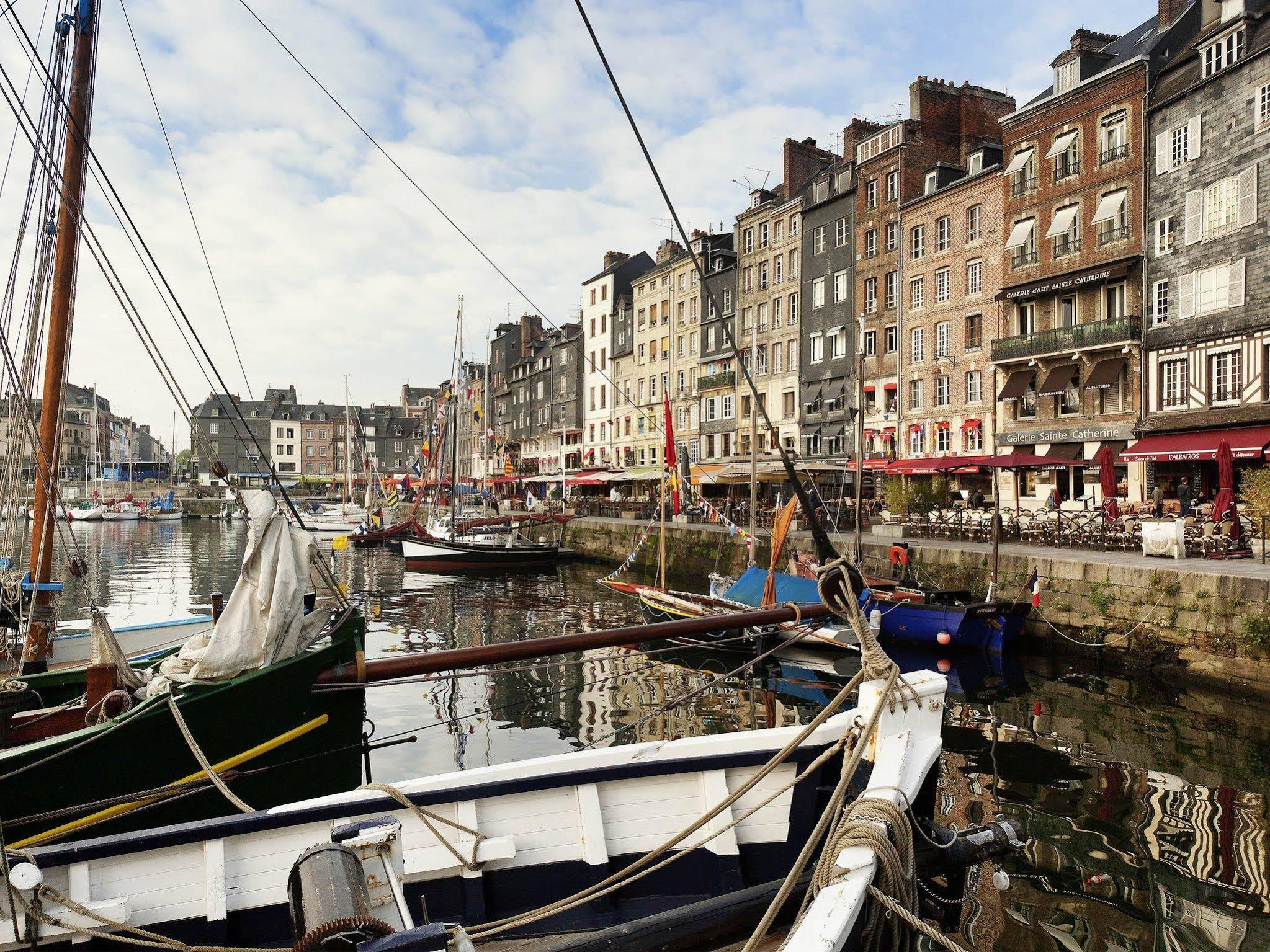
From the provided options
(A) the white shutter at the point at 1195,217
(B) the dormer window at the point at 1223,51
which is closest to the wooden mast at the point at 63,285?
(A) the white shutter at the point at 1195,217

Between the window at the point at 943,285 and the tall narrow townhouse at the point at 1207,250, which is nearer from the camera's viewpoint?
the tall narrow townhouse at the point at 1207,250

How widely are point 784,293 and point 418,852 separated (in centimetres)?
4363

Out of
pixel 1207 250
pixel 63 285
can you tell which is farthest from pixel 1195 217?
pixel 63 285

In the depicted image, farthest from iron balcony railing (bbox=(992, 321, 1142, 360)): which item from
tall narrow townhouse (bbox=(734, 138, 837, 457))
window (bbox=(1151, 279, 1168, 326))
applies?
tall narrow townhouse (bbox=(734, 138, 837, 457))

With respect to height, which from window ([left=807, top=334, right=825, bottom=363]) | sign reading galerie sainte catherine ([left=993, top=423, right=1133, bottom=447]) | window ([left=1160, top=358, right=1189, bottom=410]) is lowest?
sign reading galerie sainte catherine ([left=993, top=423, right=1133, bottom=447])

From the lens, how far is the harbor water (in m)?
7.15

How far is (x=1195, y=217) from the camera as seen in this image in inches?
1054

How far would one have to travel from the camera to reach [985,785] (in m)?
10.1

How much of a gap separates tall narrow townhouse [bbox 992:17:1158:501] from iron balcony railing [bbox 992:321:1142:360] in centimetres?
4

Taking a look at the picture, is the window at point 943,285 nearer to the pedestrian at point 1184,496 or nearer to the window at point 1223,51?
the window at point 1223,51

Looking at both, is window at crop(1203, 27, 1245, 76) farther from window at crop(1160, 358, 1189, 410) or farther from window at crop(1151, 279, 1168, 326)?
window at crop(1160, 358, 1189, 410)

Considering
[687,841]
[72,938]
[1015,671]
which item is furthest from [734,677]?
[72,938]

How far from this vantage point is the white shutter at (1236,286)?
82.9 feet

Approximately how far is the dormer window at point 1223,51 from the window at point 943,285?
11.3 metres
